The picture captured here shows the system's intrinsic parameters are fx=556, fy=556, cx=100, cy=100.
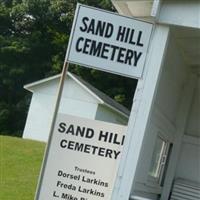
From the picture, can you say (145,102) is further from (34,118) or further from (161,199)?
(34,118)

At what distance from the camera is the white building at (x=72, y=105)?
25359 millimetres

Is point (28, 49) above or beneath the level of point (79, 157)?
above

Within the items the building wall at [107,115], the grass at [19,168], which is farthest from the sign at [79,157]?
the building wall at [107,115]

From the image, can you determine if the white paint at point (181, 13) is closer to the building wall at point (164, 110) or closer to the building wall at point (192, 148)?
the building wall at point (164, 110)

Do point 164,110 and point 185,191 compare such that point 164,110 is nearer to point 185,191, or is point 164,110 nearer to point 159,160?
point 159,160

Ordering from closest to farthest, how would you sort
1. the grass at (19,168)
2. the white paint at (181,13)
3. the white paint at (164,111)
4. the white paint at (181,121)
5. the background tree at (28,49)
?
1. the white paint at (181,13)
2. the white paint at (164,111)
3. the white paint at (181,121)
4. the grass at (19,168)
5. the background tree at (28,49)

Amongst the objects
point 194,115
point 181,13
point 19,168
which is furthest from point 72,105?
point 181,13

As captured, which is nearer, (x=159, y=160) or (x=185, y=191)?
(x=159, y=160)

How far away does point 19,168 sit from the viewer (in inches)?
596

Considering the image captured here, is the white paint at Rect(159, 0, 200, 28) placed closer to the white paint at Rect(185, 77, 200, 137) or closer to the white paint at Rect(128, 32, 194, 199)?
the white paint at Rect(128, 32, 194, 199)

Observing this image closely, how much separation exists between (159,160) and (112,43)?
2871mm

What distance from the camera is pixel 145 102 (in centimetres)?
548

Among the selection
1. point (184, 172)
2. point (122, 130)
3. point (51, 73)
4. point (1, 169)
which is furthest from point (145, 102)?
point (51, 73)

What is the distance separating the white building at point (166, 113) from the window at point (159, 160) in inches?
0.6
